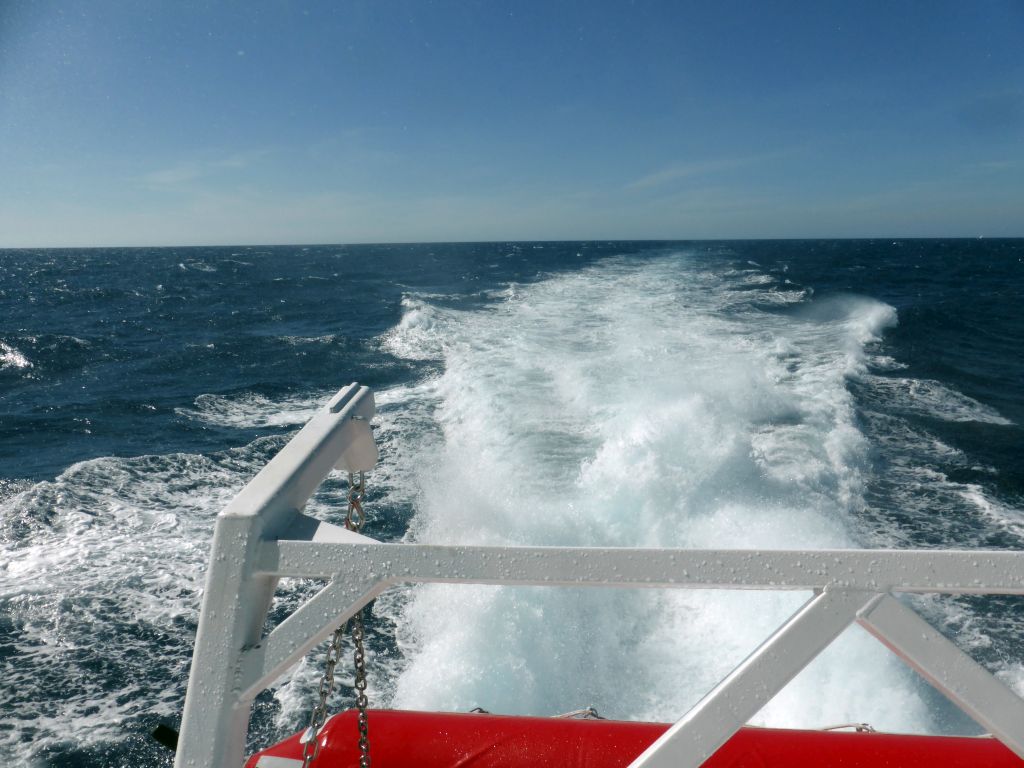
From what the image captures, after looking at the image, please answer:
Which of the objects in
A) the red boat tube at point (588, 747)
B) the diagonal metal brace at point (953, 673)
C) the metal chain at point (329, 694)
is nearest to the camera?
the diagonal metal brace at point (953, 673)

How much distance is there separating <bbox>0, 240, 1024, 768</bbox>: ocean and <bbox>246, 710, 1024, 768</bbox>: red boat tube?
2.54m

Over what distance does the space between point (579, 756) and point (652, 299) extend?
1915 cm

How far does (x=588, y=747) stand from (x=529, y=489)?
544 cm

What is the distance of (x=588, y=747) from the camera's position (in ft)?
6.16

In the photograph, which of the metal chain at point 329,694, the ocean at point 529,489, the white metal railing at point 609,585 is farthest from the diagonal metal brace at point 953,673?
the ocean at point 529,489

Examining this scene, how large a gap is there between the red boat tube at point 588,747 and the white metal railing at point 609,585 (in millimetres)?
908

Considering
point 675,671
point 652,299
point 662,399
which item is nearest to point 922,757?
point 675,671

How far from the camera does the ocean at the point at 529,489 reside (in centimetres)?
441

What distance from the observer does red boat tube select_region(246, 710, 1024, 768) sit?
180 centimetres

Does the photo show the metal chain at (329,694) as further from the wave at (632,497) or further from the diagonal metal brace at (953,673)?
the wave at (632,497)

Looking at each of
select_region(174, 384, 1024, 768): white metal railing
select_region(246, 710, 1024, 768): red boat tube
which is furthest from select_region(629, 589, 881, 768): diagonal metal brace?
select_region(246, 710, 1024, 768): red boat tube

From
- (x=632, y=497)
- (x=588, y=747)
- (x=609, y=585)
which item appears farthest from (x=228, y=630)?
(x=632, y=497)

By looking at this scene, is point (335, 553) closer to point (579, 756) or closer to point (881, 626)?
point (881, 626)

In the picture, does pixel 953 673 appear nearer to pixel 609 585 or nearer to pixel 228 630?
pixel 609 585
